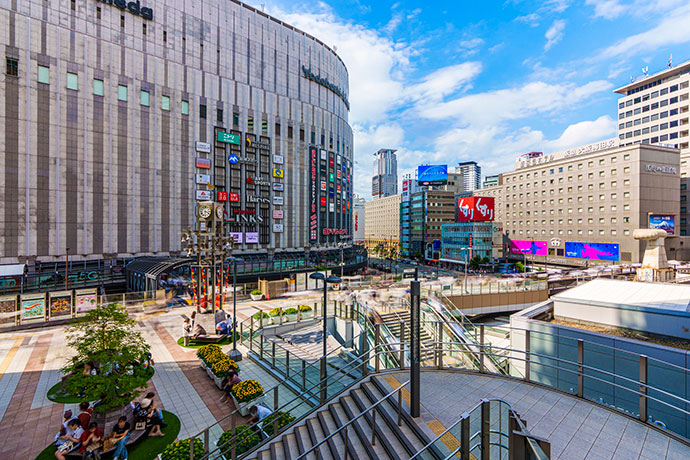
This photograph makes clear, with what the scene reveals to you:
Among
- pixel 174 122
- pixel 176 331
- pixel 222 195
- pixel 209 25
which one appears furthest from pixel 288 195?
pixel 176 331

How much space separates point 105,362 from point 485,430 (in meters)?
11.0

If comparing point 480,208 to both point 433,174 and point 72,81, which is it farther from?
point 72,81

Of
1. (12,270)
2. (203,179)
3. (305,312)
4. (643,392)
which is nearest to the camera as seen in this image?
(643,392)

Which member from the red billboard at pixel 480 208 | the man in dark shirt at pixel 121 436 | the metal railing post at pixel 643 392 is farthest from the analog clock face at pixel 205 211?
the red billboard at pixel 480 208

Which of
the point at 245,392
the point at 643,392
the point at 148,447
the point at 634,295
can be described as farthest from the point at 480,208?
the point at 148,447

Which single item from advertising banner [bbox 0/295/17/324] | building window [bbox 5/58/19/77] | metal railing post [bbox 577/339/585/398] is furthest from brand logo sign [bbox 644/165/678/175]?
building window [bbox 5/58/19/77]

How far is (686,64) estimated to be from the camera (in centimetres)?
6912

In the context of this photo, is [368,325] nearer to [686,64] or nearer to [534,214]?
[534,214]

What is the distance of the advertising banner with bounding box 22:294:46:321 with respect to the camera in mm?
22031

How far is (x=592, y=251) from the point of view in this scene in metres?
67.0

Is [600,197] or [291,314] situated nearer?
[291,314]

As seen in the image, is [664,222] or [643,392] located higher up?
[664,222]

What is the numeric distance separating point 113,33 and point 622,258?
91.6 meters

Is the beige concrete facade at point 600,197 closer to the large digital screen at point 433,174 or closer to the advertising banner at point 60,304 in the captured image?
the large digital screen at point 433,174
